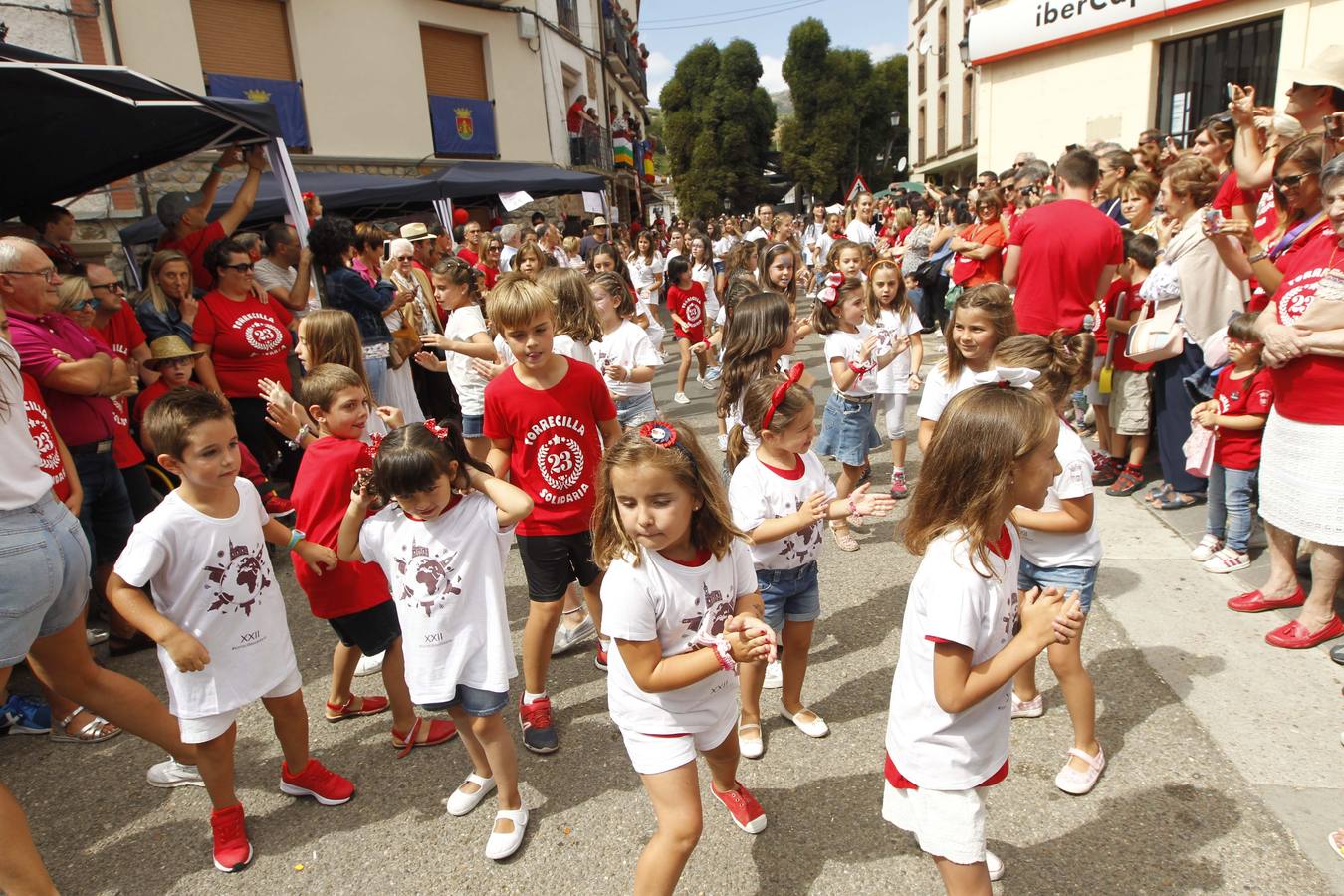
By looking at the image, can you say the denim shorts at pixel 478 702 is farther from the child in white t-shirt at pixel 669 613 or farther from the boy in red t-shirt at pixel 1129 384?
the boy in red t-shirt at pixel 1129 384

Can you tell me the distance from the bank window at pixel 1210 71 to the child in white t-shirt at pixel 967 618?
58.1 ft

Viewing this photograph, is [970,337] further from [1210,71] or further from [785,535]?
[1210,71]

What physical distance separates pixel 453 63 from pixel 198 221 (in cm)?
1287

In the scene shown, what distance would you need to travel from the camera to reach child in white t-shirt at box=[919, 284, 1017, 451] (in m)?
3.39

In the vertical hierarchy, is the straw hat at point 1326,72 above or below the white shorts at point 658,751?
above

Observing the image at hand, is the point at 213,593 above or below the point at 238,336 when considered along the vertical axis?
below

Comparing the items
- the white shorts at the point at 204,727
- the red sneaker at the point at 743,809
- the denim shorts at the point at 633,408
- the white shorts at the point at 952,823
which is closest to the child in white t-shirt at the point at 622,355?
the denim shorts at the point at 633,408

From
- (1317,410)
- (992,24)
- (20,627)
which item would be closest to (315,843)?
(20,627)

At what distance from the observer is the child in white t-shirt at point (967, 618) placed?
1654 millimetres

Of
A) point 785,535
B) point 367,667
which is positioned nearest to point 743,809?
point 785,535

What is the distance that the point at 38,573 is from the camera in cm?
229

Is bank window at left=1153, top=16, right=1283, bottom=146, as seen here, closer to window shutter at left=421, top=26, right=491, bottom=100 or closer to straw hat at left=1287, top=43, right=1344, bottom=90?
straw hat at left=1287, top=43, right=1344, bottom=90

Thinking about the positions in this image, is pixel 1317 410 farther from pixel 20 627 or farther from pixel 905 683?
pixel 20 627

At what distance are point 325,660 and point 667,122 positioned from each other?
46.0 metres
